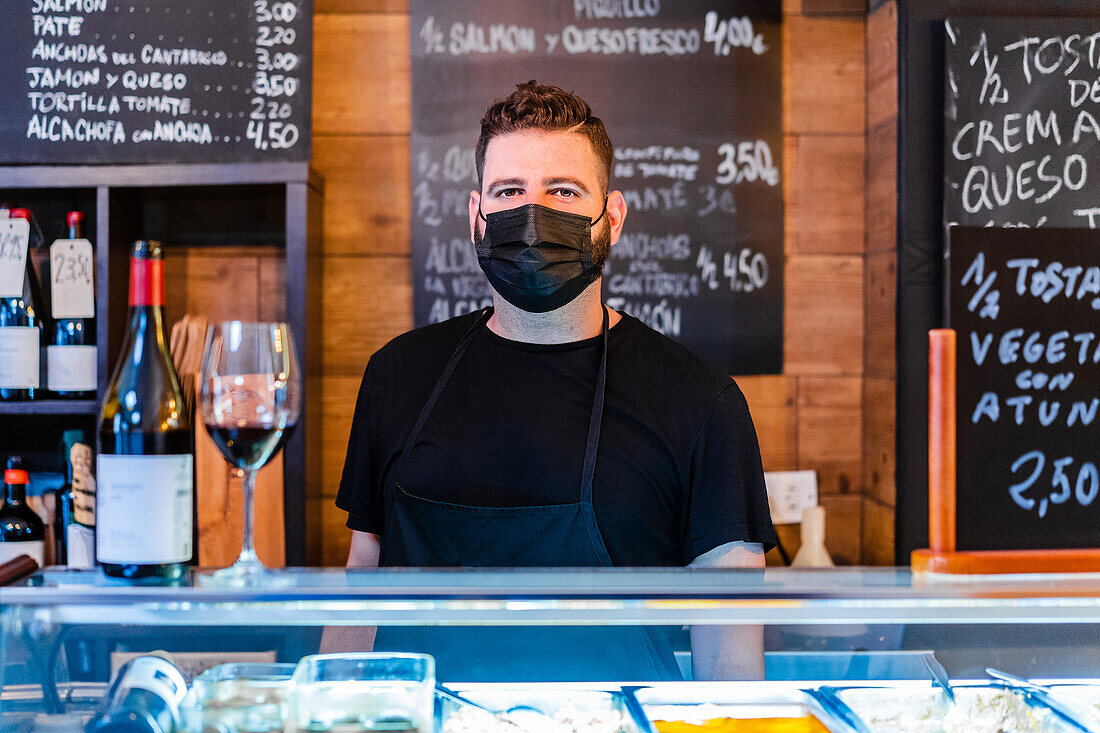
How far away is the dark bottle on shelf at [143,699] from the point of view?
2.49 ft

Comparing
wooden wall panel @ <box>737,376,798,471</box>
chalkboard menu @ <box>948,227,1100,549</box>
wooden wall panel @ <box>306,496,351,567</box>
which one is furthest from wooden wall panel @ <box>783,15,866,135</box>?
wooden wall panel @ <box>306,496,351,567</box>

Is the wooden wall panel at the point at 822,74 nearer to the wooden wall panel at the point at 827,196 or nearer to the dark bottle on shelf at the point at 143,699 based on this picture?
the wooden wall panel at the point at 827,196

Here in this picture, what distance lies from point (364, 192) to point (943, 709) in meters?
1.96

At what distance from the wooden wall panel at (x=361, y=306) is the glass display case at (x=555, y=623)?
1.56 m

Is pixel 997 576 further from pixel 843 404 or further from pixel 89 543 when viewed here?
pixel 89 543

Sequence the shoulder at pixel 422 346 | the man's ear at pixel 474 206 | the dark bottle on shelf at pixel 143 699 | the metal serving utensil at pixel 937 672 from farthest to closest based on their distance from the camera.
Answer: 1. the shoulder at pixel 422 346
2. the man's ear at pixel 474 206
3. the metal serving utensil at pixel 937 672
4. the dark bottle on shelf at pixel 143 699

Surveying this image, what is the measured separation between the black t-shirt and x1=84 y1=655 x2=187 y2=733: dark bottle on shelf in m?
0.67

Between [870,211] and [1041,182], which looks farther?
[870,211]

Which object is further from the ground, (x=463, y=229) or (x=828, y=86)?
(x=828, y=86)

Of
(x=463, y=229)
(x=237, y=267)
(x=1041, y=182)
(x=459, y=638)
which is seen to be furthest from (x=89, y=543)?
(x=1041, y=182)

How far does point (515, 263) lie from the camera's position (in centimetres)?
140

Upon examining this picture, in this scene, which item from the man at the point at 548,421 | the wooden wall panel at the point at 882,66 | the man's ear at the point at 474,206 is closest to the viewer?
the man at the point at 548,421

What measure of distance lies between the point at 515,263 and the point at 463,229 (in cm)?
100

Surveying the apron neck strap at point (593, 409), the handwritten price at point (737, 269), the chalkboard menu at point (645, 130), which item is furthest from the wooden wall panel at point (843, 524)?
the apron neck strap at point (593, 409)
